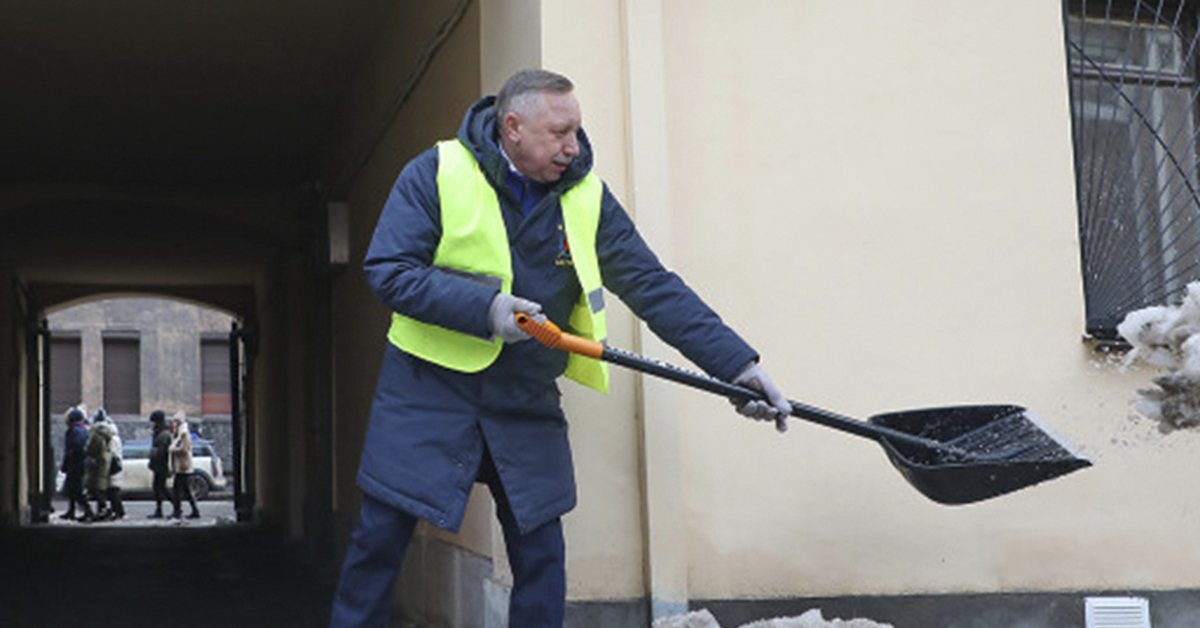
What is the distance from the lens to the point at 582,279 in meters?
3.81

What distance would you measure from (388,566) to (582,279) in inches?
33.4

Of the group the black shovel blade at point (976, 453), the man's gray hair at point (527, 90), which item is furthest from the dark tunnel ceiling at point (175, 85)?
the black shovel blade at point (976, 453)

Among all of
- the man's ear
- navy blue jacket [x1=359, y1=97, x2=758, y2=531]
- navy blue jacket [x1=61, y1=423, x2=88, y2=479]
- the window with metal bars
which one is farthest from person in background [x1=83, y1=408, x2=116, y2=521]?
the man's ear

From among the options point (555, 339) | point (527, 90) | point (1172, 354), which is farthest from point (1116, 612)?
point (527, 90)

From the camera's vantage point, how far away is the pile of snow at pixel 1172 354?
2785 mm

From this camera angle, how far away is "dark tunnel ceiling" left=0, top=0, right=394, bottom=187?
799cm

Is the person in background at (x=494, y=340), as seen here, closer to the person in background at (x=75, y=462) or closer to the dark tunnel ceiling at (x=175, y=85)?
the dark tunnel ceiling at (x=175, y=85)

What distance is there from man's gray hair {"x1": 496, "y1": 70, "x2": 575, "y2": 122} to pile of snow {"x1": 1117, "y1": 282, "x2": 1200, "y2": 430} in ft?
4.95

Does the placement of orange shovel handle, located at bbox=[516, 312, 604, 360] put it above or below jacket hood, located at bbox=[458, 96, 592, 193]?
below

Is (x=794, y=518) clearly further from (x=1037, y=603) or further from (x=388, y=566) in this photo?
(x=388, y=566)

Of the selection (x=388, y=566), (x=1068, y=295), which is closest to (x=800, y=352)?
(x=1068, y=295)

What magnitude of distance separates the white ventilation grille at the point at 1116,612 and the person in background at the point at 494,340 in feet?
5.80

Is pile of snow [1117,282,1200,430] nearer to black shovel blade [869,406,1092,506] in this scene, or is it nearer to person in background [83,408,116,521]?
black shovel blade [869,406,1092,506]

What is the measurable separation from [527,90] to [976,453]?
59.9 inches
